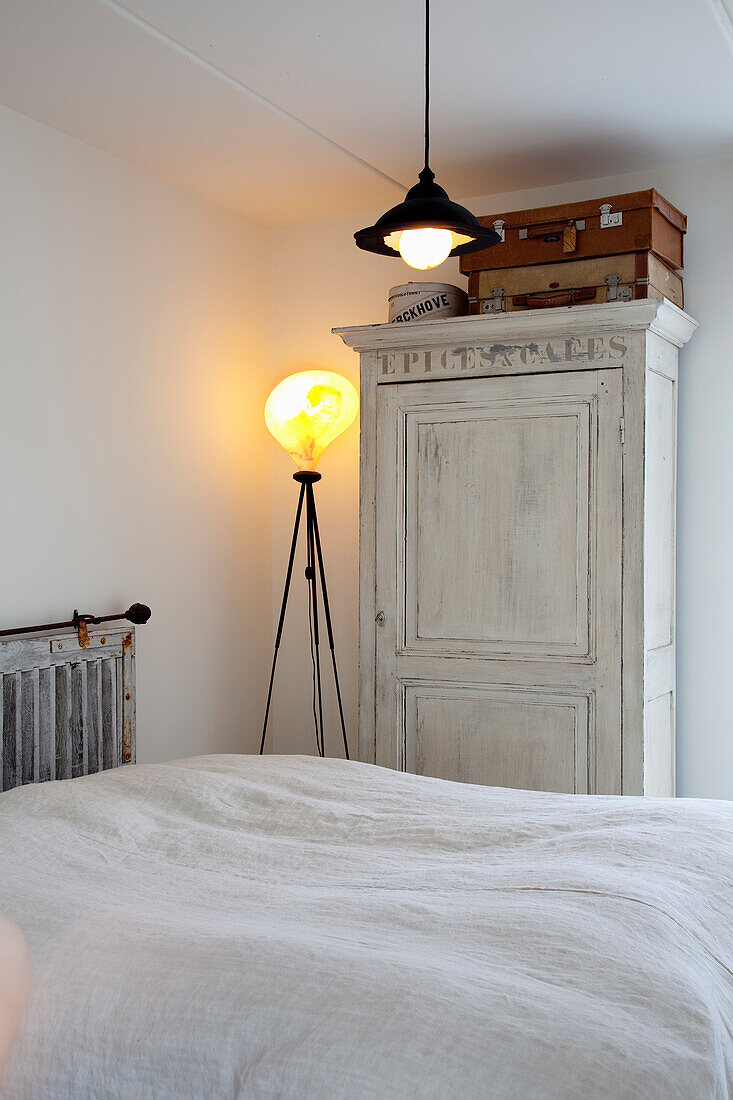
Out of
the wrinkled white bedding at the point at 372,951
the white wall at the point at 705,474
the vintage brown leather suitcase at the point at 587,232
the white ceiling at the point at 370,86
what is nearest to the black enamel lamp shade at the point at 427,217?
the white ceiling at the point at 370,86

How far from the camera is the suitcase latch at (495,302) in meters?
3.25

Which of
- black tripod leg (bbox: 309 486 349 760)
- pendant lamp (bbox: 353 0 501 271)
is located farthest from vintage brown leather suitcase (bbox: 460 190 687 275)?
black tripod leg (bbox: 309 486 349 760)

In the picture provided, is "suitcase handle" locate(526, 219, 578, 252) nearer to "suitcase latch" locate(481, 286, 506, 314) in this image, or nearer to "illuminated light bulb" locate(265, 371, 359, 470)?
"suitcase latch" locate(481, 286, 506, 314)

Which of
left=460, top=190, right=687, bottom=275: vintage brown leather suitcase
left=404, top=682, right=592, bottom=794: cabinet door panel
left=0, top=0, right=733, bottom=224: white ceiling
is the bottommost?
left=404, top=682, right=592, bottom=794: cabinet door panel

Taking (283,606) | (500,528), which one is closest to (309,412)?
(283,606)

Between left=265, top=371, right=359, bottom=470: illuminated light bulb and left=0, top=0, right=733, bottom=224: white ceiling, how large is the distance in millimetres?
704

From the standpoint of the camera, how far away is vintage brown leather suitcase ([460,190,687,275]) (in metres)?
3.06

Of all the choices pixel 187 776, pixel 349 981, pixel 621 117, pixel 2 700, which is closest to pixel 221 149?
pixel 621 117

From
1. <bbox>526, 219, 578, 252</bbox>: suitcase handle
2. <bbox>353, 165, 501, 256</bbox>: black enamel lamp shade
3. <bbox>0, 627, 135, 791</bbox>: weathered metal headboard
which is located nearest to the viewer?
<bbox>353, 165, 501, 256</bbox>: black enamel lamp shade

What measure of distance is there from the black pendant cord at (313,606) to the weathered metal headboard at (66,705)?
29.8 inches

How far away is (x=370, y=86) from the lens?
111 inches

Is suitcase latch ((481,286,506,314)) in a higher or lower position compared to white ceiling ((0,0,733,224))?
lower

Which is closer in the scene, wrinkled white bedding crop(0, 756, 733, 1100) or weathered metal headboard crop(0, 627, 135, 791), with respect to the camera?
wrinkled white bedding crop(0, 756, 733, 1100)

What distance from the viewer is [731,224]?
3.37 meters
